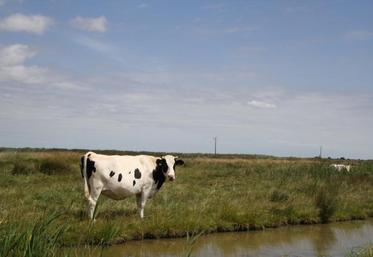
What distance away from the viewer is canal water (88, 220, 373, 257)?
1110 cm

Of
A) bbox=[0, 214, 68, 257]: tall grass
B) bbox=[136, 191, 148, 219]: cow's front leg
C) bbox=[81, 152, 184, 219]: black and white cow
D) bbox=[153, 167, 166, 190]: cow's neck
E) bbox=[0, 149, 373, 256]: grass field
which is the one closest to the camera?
bbox=[0, 214, 68, 257]: tall grass

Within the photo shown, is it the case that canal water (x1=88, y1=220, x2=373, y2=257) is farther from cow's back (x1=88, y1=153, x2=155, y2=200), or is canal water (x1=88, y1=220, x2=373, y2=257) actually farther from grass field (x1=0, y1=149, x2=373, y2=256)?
cow's back (x1=88, y1=153, x2=155, y2=200)

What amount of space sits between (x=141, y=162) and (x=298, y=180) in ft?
34.5

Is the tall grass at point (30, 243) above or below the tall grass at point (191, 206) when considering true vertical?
above

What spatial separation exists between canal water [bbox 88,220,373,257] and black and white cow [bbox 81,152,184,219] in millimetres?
2123

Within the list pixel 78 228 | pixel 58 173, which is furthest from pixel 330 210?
pixel 58 173

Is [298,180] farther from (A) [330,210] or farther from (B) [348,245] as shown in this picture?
(B) [348,245]

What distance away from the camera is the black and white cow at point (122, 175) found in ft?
44.3

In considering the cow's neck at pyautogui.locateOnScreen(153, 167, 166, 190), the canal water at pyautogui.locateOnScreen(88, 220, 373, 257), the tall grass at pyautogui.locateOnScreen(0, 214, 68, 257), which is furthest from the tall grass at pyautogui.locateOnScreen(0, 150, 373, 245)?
the tall grass at pyautogui.locateOnScreen(0, 214, 68, 257)

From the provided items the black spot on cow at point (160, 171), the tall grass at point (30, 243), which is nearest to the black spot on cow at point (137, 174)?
the black spot on cow at point (160, 171)

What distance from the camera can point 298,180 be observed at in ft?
75.9

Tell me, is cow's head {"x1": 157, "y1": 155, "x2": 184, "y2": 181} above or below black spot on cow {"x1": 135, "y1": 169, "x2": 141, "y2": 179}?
above

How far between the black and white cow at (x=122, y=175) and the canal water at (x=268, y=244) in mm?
2123

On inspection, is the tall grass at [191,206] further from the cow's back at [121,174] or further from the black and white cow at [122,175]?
the cow's back at [121,174]
